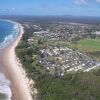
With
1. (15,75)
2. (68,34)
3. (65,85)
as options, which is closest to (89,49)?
(15,75)

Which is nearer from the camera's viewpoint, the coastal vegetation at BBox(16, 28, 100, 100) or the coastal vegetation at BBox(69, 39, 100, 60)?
the coastal vegetation at BBox(16, 28, 100, 100)

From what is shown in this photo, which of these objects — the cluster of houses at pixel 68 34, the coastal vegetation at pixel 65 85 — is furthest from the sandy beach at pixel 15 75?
the cluster of houses at pixel 68 34

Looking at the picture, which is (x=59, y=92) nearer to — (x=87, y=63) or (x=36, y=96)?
(x=36, y=96)

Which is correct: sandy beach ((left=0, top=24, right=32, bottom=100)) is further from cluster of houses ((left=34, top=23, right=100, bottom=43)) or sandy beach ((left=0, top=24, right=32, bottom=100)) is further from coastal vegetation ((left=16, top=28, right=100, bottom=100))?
cluster of houses ((left=34, top=23, right=100, bottom=43))

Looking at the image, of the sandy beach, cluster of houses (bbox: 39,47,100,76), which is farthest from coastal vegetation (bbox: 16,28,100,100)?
cluster of houses (bbox: 39,47,100,76)

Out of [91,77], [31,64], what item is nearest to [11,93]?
[91,77]

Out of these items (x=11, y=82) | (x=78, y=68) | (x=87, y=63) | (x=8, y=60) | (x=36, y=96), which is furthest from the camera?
(x=8, y=60)

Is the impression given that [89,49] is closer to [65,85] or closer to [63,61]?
[63,61]
